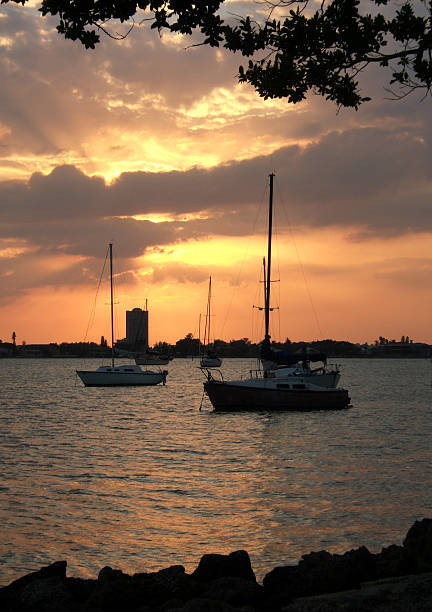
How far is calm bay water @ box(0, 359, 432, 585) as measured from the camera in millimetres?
17453

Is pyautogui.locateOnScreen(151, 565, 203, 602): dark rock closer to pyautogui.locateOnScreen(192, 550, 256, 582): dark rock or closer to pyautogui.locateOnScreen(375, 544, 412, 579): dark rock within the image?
pyautogui.locateOnScreen(192, 550, 256, 582): dark rock

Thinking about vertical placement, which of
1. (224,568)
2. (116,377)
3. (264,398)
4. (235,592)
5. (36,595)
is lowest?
(36,595)

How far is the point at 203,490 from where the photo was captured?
24797 mm

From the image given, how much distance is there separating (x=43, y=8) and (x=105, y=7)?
0.84 m

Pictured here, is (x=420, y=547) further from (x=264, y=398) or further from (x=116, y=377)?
(x=116, y=377)

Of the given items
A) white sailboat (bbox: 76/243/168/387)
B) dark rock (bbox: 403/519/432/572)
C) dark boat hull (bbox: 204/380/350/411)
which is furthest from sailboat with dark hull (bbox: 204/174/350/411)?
dark rock (bbox: 403/519/432/572)

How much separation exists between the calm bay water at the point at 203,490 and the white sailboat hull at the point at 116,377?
34801 millimetres

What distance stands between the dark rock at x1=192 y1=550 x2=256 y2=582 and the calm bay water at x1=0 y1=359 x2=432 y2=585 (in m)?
3.00

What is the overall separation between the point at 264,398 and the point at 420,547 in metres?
39.0

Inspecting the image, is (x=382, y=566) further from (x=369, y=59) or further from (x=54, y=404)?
(x=54, y=404)

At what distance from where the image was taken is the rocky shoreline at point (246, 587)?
959 centimetres

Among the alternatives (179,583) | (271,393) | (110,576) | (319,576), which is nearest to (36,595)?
(110,576)

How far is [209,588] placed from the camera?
11.3 meters

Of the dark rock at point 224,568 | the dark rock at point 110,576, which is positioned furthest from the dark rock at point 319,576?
the dark rock at point 110,576
